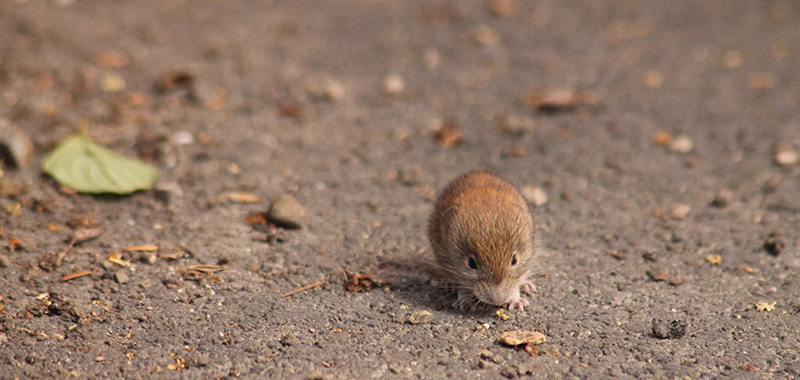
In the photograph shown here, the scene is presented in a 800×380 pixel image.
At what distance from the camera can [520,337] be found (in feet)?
12.0

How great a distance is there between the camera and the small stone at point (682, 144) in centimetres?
617

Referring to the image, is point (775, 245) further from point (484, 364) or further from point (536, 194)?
point (484, 364)

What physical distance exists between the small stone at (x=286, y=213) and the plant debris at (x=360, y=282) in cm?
70

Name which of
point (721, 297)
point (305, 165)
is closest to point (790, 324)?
point (721, 297)

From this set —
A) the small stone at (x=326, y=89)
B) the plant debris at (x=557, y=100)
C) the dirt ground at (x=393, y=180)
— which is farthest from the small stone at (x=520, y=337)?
the small stone at (x=326, y=89)

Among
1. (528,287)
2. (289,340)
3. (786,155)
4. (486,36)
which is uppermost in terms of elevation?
(486,36)

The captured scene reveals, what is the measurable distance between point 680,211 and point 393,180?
2.14m

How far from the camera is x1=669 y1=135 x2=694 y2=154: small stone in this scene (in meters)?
6.17

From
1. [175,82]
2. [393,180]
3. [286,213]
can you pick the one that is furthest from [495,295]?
[175,82]

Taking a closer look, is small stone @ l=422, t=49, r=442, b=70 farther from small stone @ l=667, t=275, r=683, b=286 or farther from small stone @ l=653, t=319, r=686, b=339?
small stone @ l=653, t=319, r=686, b=339

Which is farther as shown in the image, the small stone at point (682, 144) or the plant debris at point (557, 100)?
the plant debris at point (557, 100)

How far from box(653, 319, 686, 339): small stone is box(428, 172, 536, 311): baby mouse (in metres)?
0.71

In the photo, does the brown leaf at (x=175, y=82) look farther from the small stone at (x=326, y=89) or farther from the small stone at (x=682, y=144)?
the small stone at (x=682, y=144)

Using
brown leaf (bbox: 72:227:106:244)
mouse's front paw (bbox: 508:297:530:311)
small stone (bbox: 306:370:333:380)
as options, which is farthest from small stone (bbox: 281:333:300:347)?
brown leaf (bbox: 72:227:106:244)
